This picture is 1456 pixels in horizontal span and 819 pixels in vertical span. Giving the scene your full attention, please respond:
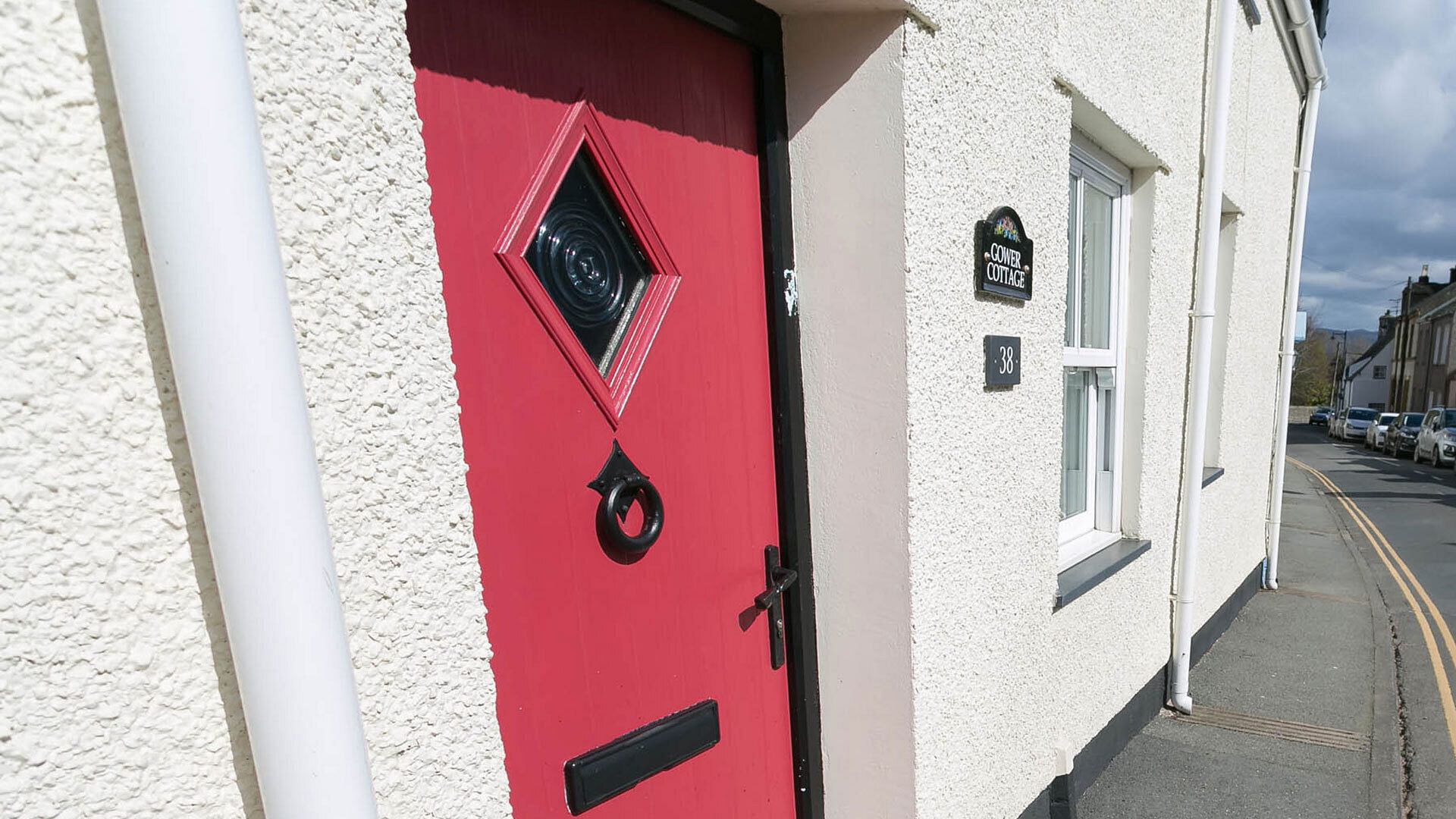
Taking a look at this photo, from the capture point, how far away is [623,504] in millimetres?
1314

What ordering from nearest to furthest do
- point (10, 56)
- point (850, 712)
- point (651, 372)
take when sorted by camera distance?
point (10, 56) → point (651, 372) → point (850, 712)

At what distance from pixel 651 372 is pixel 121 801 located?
95 centimetres

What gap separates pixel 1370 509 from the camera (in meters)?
11.1

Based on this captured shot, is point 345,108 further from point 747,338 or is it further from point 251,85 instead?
point 747,338

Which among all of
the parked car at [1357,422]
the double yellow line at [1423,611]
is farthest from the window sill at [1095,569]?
the parked car at [1357,422]

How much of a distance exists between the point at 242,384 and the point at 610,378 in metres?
0.65

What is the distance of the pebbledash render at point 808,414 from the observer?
674 millimetres

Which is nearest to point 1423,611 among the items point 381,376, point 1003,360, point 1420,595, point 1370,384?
point 1420,595

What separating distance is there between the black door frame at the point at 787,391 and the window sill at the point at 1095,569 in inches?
46.6

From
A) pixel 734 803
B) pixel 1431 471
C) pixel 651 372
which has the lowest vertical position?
pixel 1431 471

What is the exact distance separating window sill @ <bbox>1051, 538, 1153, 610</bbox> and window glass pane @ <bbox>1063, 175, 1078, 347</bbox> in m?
0.94

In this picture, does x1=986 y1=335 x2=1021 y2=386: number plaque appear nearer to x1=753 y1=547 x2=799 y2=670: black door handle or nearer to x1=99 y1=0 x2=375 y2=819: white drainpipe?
x1=753 y1=547 x2=799 y2=670: black door handle

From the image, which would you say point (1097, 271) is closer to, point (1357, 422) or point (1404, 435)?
point (1404, 435)

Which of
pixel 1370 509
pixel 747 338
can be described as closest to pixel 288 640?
pixel 747 338
